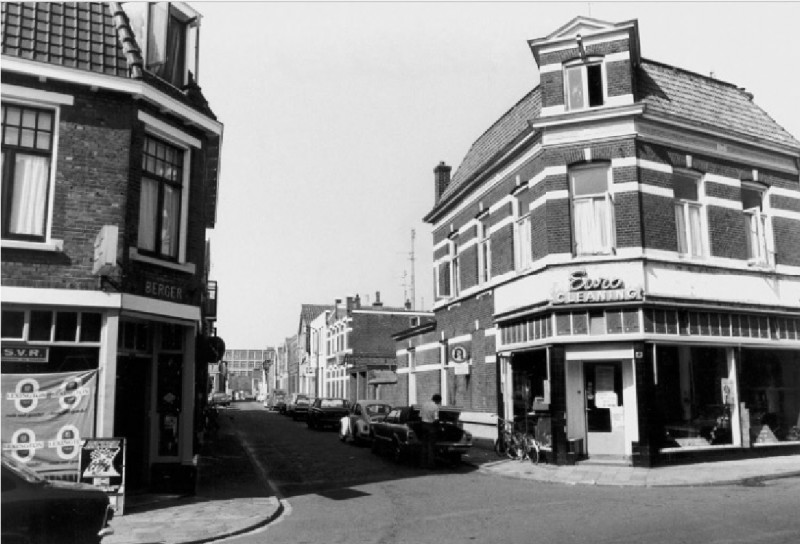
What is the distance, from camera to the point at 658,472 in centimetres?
1511

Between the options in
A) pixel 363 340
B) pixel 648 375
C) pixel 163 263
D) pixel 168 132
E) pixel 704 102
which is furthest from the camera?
pixel 363 340

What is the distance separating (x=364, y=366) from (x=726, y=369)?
3348 centimetres

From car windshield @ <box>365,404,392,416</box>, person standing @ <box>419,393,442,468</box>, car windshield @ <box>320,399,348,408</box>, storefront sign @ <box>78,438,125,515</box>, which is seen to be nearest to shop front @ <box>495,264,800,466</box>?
person standing @ <box>419,393,442,468</box>

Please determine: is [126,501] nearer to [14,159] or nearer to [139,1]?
[14,159]

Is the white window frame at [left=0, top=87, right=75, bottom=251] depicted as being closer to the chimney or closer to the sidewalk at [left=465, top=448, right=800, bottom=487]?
the sidewalk at [left=465, top=448, right=800, bottom=487]

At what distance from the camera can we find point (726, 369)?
1781 cm

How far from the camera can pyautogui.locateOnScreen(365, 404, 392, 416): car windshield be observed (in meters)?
23.6

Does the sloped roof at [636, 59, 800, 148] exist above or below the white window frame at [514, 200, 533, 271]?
above

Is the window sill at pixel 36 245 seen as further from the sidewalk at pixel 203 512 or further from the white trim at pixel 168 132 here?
the sidewalk at pixel 203 512

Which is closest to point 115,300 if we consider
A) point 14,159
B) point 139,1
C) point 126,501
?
point 14,159

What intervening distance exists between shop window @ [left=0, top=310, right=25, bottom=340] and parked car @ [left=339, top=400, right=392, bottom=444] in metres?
13.3

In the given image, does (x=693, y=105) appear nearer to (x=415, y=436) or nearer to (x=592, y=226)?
(x=592, y=226)

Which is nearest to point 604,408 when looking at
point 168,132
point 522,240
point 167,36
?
point 522,240

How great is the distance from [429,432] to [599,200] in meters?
7.68
